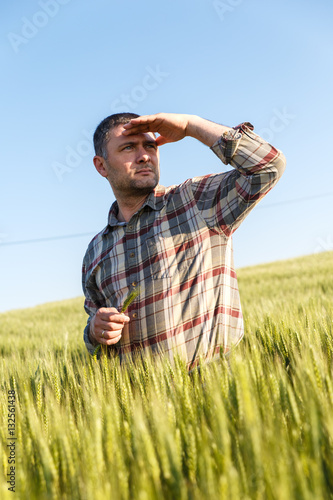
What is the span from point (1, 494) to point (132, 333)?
120cm

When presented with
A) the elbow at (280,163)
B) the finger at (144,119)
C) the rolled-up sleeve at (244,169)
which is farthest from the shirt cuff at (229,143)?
the finger at (144,119)

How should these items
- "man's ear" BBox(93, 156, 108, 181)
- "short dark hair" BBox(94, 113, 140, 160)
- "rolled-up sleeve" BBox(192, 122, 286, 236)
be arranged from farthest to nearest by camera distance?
"man's ear" BBox(93, 156, 108, 181) < "short dark hair" BBox(94, 113, 140, 160) < "rolled-up sleeve" BBox(192, 122, 286, 236)

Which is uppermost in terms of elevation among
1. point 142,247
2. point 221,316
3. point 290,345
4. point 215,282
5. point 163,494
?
point 142,247

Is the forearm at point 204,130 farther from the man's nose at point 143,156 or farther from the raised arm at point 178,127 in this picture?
the man's nose at point 143,156

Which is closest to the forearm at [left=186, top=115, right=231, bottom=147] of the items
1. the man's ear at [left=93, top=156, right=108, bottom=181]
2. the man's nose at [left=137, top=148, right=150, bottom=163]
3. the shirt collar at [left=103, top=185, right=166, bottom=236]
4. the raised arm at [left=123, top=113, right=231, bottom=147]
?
the raised arm at [left=123, top=113, right=231, bottom=147]

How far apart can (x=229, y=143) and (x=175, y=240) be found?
527mm

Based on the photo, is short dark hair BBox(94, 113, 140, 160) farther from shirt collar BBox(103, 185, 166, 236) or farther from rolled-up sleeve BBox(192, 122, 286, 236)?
rolled-up sleeve BBox(192, 122, 286, 236)

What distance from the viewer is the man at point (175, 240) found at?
164cm

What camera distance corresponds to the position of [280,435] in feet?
2.53

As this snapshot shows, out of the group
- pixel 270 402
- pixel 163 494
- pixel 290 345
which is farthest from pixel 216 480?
pixel 290 345

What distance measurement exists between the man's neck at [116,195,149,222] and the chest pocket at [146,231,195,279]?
1.01ft

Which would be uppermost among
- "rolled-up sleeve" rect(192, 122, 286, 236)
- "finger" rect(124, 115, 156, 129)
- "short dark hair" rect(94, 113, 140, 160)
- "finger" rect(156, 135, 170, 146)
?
"short dark hair" rect(94, 113, 140, 160)

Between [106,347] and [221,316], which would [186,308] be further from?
[106,347]

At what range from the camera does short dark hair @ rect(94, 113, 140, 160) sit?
7.05 feet
